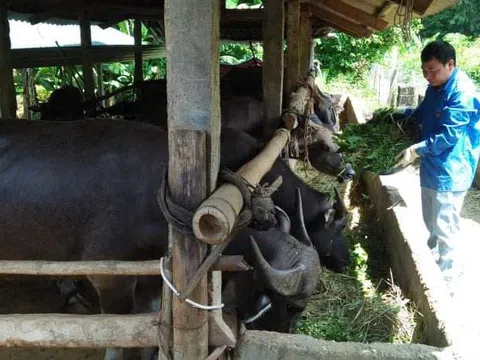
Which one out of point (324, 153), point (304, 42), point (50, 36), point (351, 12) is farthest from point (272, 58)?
point (50, 36)

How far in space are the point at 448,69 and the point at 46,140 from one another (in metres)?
3.32

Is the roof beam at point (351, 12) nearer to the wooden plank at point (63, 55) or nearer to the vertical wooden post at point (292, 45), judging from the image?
the vertical wooden post at point (292, 45)

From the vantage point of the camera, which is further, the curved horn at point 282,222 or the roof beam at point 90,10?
the roof beam at point 90,10

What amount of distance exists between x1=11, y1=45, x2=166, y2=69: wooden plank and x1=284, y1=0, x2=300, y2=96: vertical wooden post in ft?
10.6

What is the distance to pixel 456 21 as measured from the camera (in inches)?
1046

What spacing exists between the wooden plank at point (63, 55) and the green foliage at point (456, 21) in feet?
67.9

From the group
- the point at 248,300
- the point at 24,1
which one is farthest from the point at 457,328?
the point at 24,1

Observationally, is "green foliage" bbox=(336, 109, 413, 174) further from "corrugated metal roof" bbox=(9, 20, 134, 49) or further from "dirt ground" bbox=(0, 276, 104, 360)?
"corrugated metal roof" bbox=(9, 20, 134, 49)

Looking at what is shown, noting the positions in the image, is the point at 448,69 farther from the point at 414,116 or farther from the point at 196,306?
the point at 196,306

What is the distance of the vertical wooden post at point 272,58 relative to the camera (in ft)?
15.8

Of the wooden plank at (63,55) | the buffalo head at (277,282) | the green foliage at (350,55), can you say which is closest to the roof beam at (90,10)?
the wooden plank at (63,55)

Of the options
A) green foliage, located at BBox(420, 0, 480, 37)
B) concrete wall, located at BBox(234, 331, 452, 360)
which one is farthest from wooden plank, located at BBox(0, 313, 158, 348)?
green foliage, located at BBox(420, 0, 480, 37)

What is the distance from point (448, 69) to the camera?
4.41 meters

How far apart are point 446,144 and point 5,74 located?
4.17 metres
